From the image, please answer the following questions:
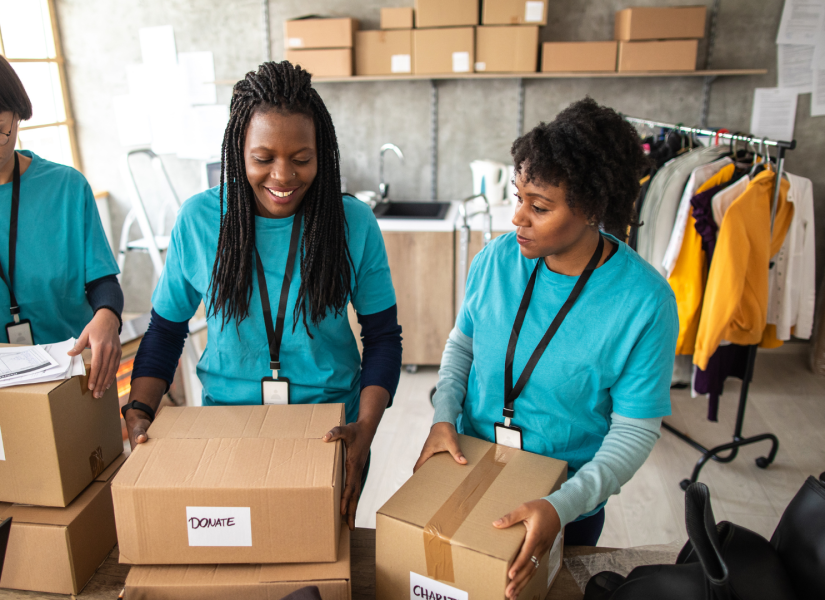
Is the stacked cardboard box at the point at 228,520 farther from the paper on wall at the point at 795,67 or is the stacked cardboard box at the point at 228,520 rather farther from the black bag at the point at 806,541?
the paper on wall at the point at 795,67

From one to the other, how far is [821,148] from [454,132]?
2.03 metres

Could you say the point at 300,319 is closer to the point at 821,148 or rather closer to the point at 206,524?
the point at 206,524

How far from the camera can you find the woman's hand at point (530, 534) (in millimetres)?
723

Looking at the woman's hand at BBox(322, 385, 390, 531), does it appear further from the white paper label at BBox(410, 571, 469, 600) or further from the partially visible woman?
the partially visible woman

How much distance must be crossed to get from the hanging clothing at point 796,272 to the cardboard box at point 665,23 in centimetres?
114

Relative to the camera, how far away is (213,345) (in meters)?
1.07

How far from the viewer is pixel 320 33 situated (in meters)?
3.23

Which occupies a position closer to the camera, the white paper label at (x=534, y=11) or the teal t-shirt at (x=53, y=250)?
the teal t-shirt at (x=53, y=250)

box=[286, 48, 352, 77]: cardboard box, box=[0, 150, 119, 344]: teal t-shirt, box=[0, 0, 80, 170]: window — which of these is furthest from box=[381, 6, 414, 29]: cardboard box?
box=[0, 150, 119, 344]: teal t-shirt

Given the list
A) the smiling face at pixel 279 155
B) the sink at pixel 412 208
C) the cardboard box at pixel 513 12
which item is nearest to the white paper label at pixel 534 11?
the cardboard box at pixel 513 12

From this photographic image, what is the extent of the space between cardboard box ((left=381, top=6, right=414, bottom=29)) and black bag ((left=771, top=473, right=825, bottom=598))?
2.97 meters

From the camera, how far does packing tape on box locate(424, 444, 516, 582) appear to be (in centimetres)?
75

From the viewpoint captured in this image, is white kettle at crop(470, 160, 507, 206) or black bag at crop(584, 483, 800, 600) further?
white kettle at crop(470, 160, 507, 206)

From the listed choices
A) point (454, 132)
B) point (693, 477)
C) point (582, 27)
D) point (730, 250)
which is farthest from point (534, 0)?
point (693, 477)
